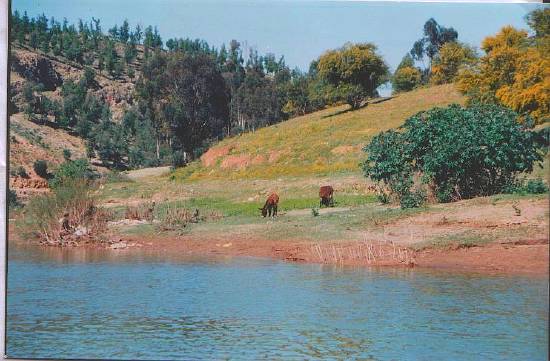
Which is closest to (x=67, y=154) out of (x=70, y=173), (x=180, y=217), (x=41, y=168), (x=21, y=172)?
(x=70, y=173)

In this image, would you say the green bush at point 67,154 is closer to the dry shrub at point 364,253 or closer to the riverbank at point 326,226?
the riverbank at point 326,226

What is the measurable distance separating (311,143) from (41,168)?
16.3 feet

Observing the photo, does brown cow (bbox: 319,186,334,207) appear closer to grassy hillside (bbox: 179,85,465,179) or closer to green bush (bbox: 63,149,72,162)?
grassy hillside (bbox: 179,85,465,179)

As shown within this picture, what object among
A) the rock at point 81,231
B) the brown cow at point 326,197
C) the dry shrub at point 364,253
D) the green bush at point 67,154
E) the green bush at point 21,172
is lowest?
the dry shrub at point 364,253

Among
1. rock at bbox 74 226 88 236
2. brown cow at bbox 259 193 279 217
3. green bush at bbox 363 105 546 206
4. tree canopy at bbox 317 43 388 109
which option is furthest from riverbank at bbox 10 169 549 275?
tree canopy at bbox 317 43 388 109

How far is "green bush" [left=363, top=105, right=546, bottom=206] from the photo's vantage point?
1564 cm

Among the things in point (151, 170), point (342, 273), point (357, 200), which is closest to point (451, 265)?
point (342, 273)

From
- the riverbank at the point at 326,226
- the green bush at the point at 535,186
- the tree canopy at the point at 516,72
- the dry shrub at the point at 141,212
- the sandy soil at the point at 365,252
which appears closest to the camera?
the tree canopy at the point at 516,72

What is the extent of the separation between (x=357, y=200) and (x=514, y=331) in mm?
6048

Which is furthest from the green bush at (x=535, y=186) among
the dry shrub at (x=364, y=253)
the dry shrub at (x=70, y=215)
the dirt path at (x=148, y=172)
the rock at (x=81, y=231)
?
the rock at (x=81, y=231)

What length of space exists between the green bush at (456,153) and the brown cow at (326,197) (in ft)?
2.47

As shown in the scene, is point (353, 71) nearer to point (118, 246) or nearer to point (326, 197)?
point (326, 197)

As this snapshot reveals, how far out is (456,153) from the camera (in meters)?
16.1

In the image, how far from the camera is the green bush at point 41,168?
16.1 m
